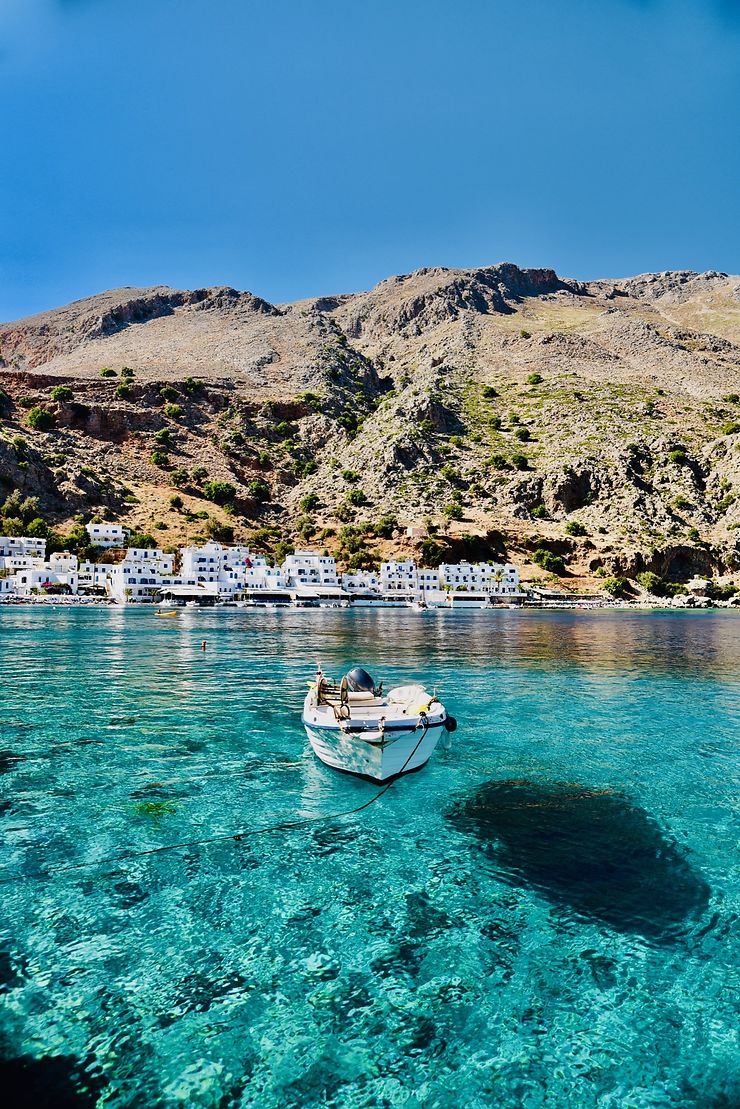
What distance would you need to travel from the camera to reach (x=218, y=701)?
26578 millimetres

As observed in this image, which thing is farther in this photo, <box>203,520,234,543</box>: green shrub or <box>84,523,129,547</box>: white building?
<box>203,520,234,543</box>: green shrub

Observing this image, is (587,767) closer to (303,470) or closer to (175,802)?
(175,802)

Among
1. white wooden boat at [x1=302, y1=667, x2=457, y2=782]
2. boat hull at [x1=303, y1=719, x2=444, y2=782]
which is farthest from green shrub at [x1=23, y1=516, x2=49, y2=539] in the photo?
boat hull at [x1=303, y1=719, x2=444, y2=782]

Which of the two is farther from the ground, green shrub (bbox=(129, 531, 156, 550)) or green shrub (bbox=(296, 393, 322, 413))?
green shrub (bbox=(296, 393, 322, 413))

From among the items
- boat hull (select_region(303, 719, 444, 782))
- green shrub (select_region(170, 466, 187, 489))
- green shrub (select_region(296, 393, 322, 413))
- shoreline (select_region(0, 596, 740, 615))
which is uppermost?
green shrub (select_region(296, 393, 322, 413))

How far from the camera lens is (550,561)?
11850 cm

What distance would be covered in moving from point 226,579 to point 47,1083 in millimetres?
98080

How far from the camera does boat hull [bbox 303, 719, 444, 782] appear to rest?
15516 millimetres

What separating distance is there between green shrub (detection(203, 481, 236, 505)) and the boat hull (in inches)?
4723

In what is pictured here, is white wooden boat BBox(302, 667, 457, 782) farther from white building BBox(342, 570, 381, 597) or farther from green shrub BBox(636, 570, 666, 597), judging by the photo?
green shrub BBox(636, 570, 666, 597)

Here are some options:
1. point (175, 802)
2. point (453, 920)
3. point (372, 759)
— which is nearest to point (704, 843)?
point (453, 920)

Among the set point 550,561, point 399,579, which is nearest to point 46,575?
point 399,579

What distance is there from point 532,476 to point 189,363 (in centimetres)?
10935

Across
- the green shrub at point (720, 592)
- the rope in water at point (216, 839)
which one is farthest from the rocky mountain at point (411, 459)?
the rope in water at point (216, 839)
